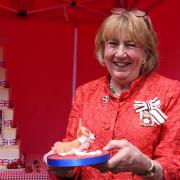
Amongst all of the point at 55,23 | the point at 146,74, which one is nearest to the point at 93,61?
the point at 55,23

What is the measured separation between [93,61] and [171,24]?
1.82ft

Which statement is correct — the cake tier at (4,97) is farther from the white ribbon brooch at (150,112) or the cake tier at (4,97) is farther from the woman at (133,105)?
the white ribbon brooch at (150,112)

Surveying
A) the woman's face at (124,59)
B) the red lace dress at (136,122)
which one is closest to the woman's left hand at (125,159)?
the red lace dress at (136,122)

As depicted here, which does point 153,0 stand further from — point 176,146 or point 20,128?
point 176,146

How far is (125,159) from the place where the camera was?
1245 mm

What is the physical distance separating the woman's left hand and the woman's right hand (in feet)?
0.63

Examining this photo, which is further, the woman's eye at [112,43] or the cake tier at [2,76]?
the cake tier at [2,76]

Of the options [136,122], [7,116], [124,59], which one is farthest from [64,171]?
[7,116]

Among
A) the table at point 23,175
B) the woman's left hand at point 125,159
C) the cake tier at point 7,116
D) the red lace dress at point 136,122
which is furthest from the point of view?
the cake tier at point 7,116

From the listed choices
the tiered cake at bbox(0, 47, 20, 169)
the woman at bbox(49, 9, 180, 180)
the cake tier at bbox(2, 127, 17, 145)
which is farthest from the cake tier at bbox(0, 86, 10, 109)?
the woman at bbox(49, 9, 180, 180)

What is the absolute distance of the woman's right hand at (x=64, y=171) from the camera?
1438mm

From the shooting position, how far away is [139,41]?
4.72 ft

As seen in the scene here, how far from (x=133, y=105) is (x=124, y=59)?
0.47 ft

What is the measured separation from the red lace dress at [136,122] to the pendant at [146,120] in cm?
1
